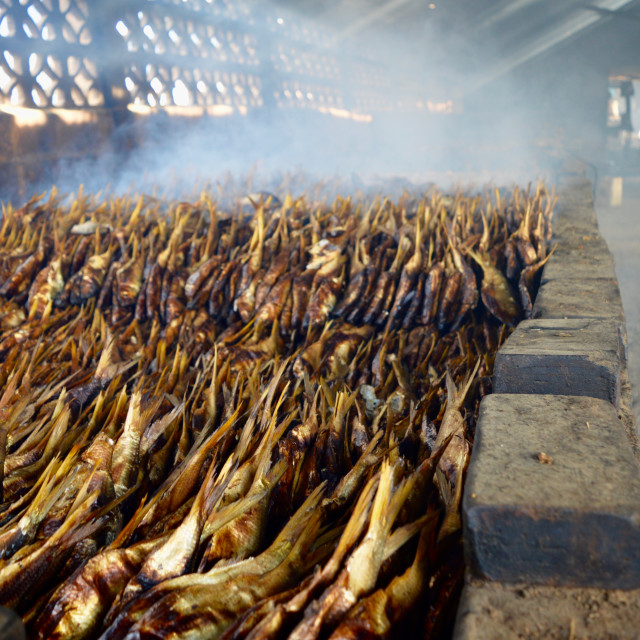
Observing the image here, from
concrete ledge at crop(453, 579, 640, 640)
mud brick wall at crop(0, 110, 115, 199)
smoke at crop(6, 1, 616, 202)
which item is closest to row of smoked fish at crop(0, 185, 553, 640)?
concrete ledge at crop(453, 579, 640, 640)

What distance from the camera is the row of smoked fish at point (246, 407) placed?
44.4 inches

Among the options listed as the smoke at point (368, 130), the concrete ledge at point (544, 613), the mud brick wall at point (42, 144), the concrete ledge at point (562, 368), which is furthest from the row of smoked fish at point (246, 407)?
the smoke at point (368, 130)

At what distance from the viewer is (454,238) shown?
10.2 ft

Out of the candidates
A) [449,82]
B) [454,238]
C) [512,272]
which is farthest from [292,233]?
[449,82]

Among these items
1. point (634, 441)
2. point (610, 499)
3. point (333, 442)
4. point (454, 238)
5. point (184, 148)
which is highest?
point (184, 148)

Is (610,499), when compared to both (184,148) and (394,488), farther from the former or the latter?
(184,148)

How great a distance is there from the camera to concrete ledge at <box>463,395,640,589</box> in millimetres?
1058

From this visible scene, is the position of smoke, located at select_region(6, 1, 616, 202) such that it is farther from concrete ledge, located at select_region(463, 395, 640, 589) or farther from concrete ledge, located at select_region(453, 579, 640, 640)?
concrete ledge, located at select_region(453, 579, 640, 640)

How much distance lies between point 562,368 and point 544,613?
878mm

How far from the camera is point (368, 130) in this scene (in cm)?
1229

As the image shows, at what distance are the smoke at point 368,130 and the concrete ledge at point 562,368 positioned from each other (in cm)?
366

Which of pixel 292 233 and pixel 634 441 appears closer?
pixel 634 441

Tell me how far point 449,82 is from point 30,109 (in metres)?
12.3

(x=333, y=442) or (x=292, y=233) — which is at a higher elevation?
(x=292, y=233)
